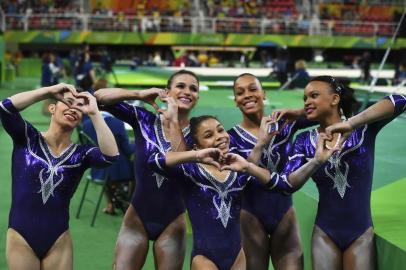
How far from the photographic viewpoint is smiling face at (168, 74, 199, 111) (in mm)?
3697

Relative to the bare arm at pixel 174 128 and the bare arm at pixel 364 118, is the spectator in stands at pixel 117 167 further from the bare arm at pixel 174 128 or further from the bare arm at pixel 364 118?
the bare arm at pixel 364 118

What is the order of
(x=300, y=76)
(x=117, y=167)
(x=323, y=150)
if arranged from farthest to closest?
(x=300, y=76), (x=117, y=167), (x=323, y=150)

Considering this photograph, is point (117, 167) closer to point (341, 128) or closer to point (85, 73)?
point (341, 128)

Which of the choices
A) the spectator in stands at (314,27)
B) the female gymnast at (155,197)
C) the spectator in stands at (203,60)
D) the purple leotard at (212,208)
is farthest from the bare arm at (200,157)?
the spectator in stands at (314,27)

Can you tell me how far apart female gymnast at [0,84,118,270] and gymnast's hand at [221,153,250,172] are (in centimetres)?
70

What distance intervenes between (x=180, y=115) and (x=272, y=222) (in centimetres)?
80

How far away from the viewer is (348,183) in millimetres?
3402

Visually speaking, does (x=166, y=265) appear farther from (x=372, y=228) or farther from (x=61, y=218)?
(x=372, y=228)

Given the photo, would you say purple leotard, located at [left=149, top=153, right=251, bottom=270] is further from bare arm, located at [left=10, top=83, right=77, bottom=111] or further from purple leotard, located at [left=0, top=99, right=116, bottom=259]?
bare arm, located at [left=10, top=83, right=77, bottom=111]

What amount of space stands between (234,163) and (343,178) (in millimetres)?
663

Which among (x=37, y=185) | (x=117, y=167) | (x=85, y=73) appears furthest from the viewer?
(x=85, y=73)

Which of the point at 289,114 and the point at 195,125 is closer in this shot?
the point at 195,125

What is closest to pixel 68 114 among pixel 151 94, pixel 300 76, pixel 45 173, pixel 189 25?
Answer: pixel 45 173

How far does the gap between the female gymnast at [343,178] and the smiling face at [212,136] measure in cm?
36
